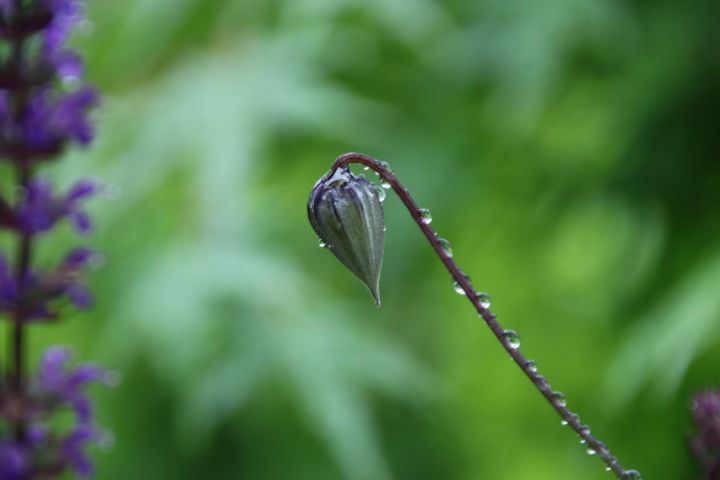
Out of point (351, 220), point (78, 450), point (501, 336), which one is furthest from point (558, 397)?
point (78, 450)

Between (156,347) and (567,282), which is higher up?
(567,282)

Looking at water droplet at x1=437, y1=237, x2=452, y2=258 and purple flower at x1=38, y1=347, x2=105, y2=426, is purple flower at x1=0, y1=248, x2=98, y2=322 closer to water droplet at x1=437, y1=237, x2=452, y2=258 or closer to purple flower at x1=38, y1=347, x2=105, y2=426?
purple flower at x1=38, y1=347, x2=105, y2=426

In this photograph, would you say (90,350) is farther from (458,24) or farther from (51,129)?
(51,129)

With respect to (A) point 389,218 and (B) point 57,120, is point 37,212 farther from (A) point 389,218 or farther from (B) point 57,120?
(A) point 389,218

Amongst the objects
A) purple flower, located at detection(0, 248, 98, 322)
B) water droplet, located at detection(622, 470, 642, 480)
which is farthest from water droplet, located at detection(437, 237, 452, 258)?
purple flower, located at detection(0, 248, 98, 322)

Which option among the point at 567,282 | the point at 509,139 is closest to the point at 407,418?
the point at 567,282

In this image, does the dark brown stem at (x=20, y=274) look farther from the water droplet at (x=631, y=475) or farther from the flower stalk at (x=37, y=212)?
the water droplet at (x=631, y=475)
